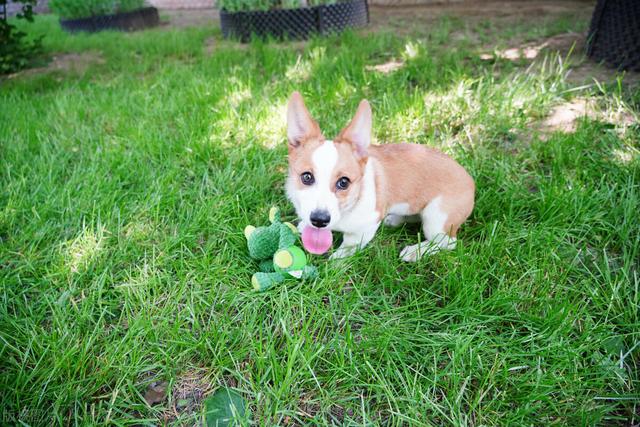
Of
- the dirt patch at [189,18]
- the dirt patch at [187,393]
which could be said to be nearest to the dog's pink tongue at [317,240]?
the dirt patch at [187,393]

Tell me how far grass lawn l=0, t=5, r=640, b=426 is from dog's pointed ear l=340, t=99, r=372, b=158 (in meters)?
0.54

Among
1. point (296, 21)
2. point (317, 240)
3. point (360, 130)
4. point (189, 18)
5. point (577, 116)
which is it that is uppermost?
point (189, 18)

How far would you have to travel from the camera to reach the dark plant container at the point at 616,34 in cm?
318

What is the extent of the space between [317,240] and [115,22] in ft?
27.5

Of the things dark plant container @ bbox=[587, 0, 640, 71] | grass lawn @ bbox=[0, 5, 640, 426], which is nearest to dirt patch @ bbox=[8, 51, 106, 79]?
grass lawn @ bbox=[0, 5, 640, 426]

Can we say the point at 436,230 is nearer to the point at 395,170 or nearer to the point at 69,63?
Answer: the point at 395,170

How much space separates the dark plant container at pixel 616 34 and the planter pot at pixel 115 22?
798 cm

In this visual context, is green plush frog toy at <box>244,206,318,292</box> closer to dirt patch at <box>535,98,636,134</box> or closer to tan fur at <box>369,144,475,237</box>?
tan fur at <box>369,144,475,237</box>

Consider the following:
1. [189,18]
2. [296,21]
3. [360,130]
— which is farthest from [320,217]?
[189,18]

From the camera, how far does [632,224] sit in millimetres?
1974

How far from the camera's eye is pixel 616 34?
335cm

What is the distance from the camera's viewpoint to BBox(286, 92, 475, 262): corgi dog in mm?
1802

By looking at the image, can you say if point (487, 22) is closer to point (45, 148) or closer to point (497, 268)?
point (497, 268)

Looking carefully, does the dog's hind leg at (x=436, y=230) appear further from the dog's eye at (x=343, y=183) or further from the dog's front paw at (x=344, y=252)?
the dog's eye at (x=343, y=183)
